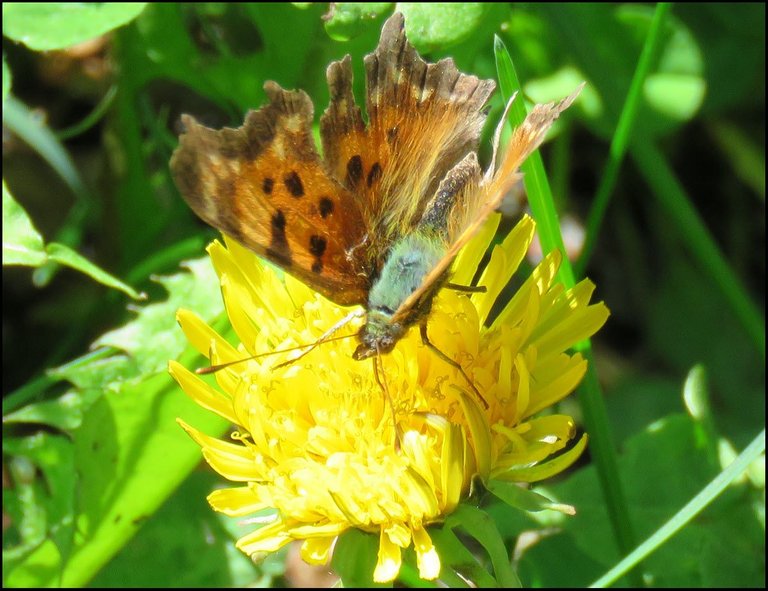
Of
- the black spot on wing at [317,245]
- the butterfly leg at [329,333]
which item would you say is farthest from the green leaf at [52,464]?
the black spot on wing at [317,245]

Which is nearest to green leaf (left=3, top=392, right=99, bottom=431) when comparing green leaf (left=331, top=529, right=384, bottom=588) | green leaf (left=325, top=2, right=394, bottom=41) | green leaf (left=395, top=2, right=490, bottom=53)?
green leaf (left=331, top=529, right=384, bottom=588)

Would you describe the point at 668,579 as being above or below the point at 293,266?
below

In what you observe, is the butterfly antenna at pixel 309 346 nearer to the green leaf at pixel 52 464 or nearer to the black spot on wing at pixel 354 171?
the black spot on wing at pixel 354 171

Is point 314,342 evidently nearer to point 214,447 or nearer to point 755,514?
point 214,447

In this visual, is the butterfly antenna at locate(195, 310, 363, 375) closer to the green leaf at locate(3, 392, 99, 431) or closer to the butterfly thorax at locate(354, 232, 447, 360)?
the butterfly thorax at locate(354, 232, 447, 360)

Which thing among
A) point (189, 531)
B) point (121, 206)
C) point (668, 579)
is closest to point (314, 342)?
point (189, 531)
